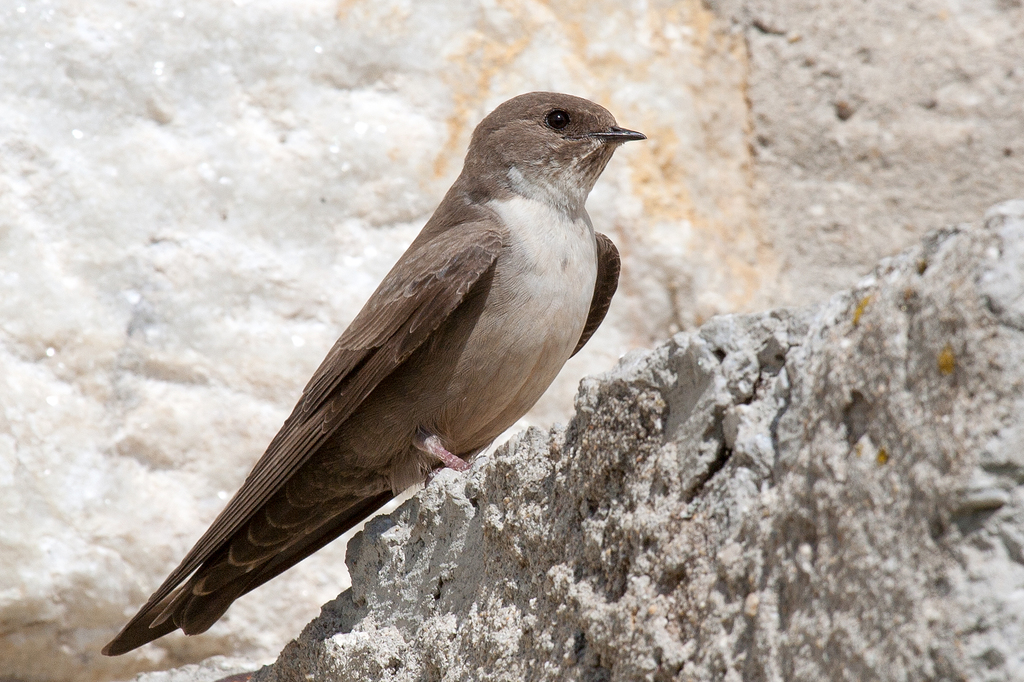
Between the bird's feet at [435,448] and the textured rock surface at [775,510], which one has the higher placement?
the bird's feet at [435,448]

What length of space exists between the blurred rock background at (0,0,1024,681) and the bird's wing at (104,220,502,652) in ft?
2.78

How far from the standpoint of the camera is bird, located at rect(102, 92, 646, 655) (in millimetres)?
3104

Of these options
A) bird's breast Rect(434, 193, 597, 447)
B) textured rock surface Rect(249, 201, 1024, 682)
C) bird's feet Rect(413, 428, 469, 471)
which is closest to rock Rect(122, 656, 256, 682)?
bird's feet Rect(413, 428, 469, 471)

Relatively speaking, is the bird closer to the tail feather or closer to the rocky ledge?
the tail feather

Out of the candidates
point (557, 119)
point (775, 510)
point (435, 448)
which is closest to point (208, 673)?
point (435, 448)

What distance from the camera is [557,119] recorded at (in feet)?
12.7

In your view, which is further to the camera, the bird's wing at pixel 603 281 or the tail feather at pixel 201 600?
the bird's wing at pixel 603 281

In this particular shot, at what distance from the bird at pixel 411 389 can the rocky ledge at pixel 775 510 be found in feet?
2.64

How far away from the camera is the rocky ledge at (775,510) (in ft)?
3.94

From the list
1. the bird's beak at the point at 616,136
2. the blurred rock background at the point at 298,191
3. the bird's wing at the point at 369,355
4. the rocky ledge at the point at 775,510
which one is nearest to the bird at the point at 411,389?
the bird's wing at the point at 369,355

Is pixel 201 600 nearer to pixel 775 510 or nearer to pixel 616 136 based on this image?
pixel 616 136

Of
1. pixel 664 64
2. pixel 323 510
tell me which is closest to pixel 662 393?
pixel 323 510

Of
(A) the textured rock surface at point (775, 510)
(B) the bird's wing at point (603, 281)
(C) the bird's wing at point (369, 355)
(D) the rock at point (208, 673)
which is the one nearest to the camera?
(A) the textured rock surface at point (775, 510)

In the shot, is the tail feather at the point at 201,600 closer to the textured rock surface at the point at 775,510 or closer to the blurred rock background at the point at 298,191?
the blurred rock background at the point at 298,191
